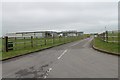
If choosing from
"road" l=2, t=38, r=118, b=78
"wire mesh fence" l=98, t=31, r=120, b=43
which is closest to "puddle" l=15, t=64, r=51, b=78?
"road" l=2, t=38, r=118, b=78

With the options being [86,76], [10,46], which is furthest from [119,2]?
[86,76]

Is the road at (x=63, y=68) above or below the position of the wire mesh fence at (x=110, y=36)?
below

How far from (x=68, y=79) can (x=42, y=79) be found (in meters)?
0.97

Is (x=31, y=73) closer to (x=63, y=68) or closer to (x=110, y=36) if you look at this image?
(x=63, y=68)

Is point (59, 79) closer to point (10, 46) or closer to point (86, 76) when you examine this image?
point (86, 76)

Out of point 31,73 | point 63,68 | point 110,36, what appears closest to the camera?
point 31,73

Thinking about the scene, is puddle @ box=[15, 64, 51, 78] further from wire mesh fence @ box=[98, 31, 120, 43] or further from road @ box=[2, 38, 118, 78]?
wire mesh fence @ box=[98, 31, 120, 43]

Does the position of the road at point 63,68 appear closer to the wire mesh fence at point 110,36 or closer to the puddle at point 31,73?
the puddle at point 31,73

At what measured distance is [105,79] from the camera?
23.0 feet

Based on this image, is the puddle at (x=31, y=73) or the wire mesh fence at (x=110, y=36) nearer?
the puddle at (x=31, y=73)

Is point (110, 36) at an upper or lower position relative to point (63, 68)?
upper

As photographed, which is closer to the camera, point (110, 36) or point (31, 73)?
point (31, 73)

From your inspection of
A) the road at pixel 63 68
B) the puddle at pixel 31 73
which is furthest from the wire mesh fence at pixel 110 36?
the puddle at pixel 31 73

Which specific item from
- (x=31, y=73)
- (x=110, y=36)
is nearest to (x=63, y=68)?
(x=31, y=73)
